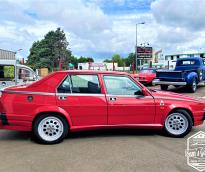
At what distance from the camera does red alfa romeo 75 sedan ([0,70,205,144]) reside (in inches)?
201

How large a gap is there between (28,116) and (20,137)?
0.94 metres

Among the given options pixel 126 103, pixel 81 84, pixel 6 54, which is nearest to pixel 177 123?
pixel 126 103

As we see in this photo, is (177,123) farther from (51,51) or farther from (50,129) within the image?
(51,51)

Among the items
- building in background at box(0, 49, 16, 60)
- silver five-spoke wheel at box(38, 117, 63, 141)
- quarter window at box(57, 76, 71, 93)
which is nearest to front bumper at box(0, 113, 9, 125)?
silver five-spoke wheel at box(38, 117, 63, 141)

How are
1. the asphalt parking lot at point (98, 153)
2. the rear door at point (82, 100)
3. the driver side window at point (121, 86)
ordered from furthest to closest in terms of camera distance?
the driver side window at point (121, 86) → the rear door at point (82, 100) → the asphalt parking lot at point (98, 153)

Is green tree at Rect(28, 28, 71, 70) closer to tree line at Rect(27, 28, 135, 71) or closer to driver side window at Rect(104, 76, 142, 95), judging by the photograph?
tree line at Rect(27, 28, 135, 71)

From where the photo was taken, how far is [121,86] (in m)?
5.53

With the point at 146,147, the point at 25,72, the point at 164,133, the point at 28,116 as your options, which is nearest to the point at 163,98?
the point at 164,133

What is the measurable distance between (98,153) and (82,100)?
118 centimetres

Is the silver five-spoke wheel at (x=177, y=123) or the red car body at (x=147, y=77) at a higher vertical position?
the red car body at (x=147, y=77)

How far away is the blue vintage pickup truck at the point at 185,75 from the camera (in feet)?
47.6

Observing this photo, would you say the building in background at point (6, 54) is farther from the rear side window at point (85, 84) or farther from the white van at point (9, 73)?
the rear side window at point (85, 84)

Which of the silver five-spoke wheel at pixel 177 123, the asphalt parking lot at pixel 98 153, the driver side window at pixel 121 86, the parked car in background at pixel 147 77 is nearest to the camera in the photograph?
the asphalt parking lot at pixel 98 153

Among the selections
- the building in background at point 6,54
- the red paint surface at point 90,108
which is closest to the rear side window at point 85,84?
the red paint surface at point 90,108
